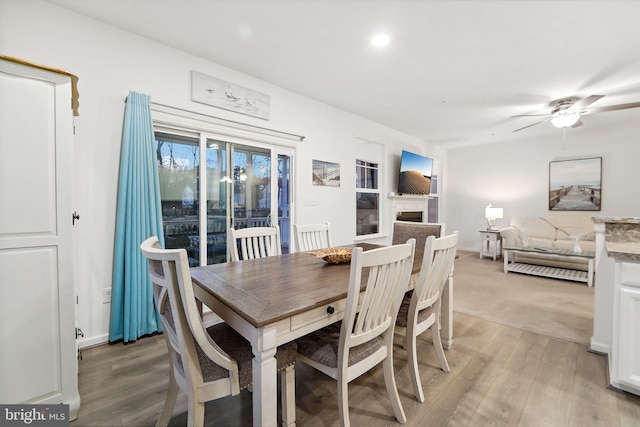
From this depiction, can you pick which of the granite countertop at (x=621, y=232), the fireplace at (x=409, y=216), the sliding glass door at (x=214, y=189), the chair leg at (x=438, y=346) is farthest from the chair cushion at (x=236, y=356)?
the fireplace at (x=409, y=216)

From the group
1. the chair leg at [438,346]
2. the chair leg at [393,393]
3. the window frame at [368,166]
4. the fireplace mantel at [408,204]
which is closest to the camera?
the chair leg at [393,393]

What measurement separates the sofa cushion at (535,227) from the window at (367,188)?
3.01m

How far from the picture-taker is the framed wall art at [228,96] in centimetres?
267

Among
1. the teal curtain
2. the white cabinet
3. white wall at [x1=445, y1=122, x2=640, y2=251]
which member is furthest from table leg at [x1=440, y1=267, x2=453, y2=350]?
white wall at [x1=445, y1=122, x2=640, y2=251]

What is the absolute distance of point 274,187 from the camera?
3.41 m

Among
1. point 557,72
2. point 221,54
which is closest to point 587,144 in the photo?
point 557,72

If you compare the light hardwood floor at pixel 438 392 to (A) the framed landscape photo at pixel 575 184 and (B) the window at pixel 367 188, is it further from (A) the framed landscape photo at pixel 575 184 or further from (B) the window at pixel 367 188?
(A) the framed landscape photo at pixel 575 184

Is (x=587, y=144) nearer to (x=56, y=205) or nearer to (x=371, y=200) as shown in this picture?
(x=371, y=200)

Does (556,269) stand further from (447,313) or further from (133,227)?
(133,227)

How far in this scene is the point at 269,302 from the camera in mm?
1148

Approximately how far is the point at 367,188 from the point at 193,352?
4175 mm

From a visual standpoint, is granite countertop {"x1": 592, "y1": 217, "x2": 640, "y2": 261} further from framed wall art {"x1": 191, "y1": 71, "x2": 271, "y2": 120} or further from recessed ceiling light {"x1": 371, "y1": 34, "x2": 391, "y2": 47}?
framed wall art {"x1": 191, "y1": 71, "x2": 271, "y2": 120}

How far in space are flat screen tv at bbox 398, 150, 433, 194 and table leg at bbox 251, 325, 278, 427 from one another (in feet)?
15.3

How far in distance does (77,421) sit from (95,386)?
306mm
